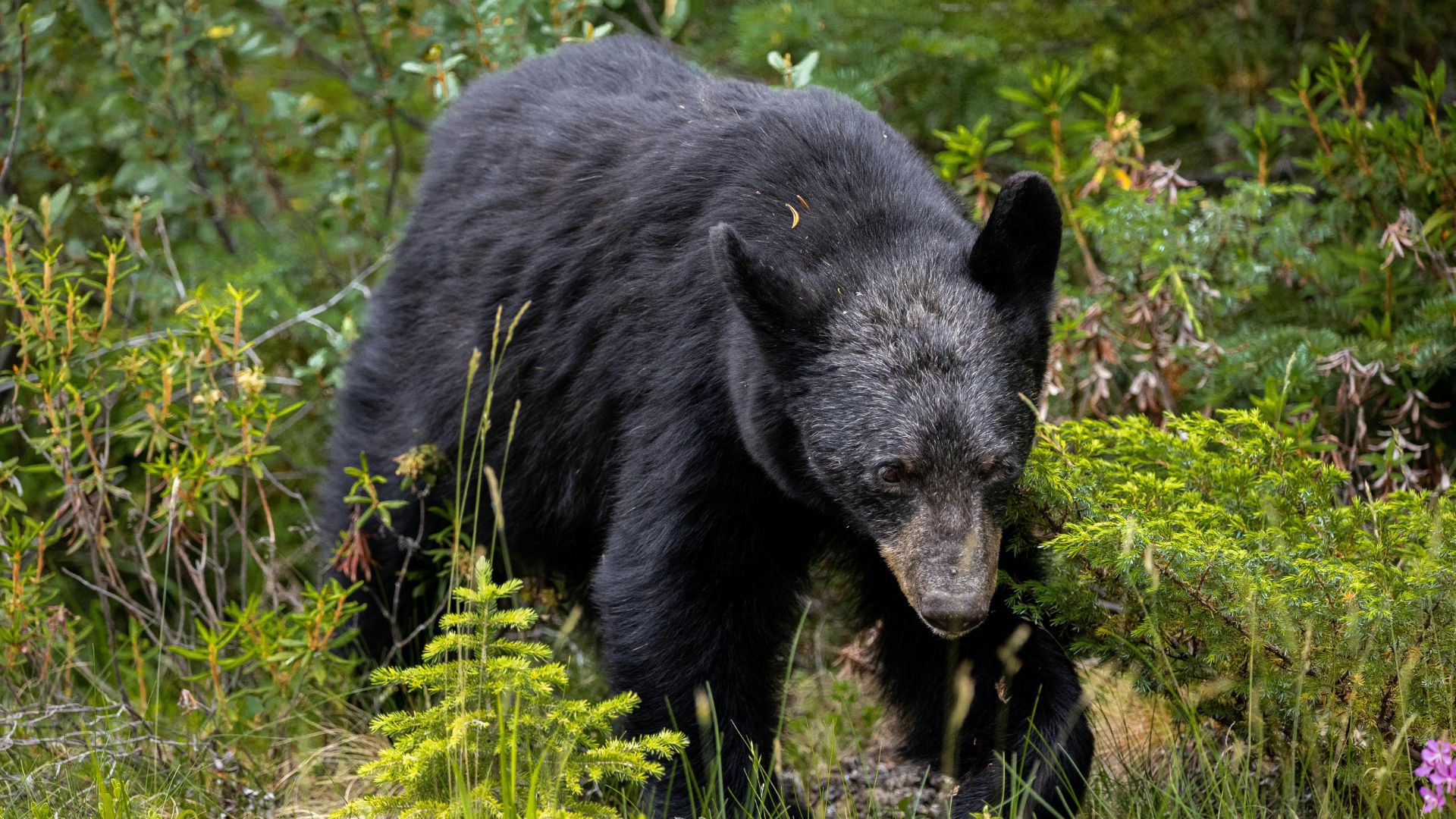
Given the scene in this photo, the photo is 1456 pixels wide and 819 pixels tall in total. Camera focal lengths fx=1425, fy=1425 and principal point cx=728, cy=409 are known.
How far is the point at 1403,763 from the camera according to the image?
10.4 feet

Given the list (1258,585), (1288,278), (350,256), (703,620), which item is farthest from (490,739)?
(350,256)

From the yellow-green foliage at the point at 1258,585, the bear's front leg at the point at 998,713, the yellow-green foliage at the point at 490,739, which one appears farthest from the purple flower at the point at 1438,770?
the yellow-green foliage at the point at 490,739

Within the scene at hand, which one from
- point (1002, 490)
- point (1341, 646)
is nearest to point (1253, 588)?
point (1341, 646)

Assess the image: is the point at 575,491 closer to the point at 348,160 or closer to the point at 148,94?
the point at 348,160

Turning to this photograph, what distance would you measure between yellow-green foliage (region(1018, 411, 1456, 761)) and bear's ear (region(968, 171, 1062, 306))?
40 centimetres

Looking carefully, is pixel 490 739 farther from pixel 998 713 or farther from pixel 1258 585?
pixel 1258 585

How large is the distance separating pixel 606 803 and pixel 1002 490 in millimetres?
1529

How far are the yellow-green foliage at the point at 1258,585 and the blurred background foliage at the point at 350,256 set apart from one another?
0.28ft

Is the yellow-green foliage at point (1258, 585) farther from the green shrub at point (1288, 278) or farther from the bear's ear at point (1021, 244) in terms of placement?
the green shrub at point (1288, 278)

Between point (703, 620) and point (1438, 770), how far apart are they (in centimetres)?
171

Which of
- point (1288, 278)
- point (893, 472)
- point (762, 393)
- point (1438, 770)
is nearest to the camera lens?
point (1438, 770)

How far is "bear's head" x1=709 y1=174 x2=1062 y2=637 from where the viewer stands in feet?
10.6

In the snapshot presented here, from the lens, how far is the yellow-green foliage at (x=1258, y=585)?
298 cm

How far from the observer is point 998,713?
3645mm
